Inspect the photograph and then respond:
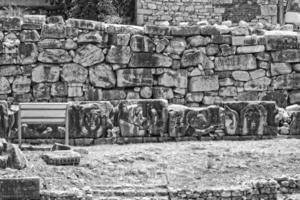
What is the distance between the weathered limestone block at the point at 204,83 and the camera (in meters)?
18.2

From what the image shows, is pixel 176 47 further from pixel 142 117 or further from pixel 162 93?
pixel 142 117

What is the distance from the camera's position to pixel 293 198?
10.9 m

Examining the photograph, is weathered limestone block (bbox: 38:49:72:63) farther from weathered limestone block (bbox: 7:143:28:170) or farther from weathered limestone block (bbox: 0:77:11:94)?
weathered limestone block (bbox: 7:143:28:170)

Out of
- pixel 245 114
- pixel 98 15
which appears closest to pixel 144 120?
pixel 245 114

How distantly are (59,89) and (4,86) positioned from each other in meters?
1.14

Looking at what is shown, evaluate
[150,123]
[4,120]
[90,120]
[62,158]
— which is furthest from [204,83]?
[62,158]

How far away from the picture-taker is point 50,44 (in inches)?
691

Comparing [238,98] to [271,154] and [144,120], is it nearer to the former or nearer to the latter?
[144,120]

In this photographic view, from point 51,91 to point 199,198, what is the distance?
7680mm

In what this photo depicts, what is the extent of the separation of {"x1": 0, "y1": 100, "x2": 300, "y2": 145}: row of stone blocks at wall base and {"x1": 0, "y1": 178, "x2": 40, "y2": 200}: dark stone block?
3.72m

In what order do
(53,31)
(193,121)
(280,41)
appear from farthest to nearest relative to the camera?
(280,41)
(53,31)
(193,121)

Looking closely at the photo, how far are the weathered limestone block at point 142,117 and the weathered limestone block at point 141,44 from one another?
3.62 meters

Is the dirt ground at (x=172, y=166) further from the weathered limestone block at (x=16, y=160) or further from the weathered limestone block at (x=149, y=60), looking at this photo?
the weathered limestone block at (x=149, y=60)

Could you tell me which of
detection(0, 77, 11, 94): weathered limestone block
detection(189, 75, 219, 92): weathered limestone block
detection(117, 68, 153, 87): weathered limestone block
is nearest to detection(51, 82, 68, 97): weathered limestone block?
detection(0, 77, 11, 94): weathered limestone block
